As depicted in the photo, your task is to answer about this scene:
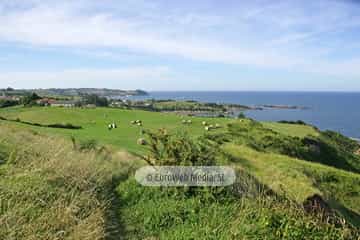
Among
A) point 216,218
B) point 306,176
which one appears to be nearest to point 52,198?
point 216,218

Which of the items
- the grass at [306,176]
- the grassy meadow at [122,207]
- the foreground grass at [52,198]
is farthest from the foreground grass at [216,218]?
the grass at [306,176]

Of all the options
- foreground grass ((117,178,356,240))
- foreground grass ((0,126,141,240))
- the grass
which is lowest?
the grass

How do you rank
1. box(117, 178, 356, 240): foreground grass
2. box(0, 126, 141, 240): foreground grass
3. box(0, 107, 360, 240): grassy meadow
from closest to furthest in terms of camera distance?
box(0, 126, 141, 240): foreground grass, box(0, 107, 360, 240): grassy meadow, box(117, 178, 356, 240): foreground grass

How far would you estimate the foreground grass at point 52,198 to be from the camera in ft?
17.0

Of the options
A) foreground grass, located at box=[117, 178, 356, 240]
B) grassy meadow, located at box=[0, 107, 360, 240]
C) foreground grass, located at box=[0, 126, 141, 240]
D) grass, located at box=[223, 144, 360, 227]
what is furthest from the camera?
grass, located at box=[223, 144, 360, 227]

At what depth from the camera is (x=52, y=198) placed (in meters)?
6.36

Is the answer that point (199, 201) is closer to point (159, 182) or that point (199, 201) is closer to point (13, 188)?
point (159, 182)

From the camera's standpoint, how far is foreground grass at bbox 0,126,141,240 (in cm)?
518

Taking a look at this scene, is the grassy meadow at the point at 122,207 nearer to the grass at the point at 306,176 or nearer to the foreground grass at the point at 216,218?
the foreground grass at the point at 216,218

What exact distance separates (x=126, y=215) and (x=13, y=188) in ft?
8.15

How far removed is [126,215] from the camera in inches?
307

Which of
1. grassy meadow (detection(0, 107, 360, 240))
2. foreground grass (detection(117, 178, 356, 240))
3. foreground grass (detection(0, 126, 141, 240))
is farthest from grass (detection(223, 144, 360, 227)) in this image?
foreground grass (detection(0, 126, 141, 240))

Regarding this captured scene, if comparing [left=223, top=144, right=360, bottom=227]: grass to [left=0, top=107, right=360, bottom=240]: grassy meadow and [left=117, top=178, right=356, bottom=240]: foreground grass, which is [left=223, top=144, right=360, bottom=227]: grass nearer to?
[left=0, top=107, right=360, bottom=240]: grassy meadow

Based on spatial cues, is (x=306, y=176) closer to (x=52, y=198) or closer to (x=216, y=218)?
(x=216, y=218)
